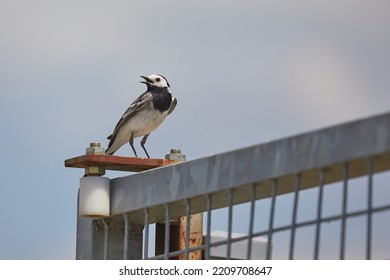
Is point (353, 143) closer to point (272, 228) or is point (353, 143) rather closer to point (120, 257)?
point (272, 228)

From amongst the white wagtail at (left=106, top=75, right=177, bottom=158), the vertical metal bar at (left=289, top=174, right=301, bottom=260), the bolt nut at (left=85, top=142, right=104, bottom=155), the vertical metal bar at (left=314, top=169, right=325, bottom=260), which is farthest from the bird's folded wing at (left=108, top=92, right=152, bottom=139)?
the vertical metal bar at (left=314, top=169, right=325, bottom=260)

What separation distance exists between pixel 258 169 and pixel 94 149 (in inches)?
73.8

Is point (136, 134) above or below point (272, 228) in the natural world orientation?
above

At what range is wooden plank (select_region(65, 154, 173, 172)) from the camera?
8836mm

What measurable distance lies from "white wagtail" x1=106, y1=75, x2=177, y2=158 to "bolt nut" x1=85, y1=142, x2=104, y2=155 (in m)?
2.91

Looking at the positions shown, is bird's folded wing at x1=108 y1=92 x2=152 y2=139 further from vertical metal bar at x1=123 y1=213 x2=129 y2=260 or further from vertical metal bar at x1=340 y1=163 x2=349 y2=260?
vertical metal bar at x1=340 y1=163 x2=349 y2=260

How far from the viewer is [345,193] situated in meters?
6.68

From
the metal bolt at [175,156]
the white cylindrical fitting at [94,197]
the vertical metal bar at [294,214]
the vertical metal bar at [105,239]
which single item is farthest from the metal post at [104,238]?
the vertical metal bar at [294,214]

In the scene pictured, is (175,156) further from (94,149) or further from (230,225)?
(230,225)

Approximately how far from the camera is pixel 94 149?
891 centimetres

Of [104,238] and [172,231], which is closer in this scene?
[104,238]

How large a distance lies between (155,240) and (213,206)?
121 centimetres

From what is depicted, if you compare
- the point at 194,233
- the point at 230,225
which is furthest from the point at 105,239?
the point at 230,225
